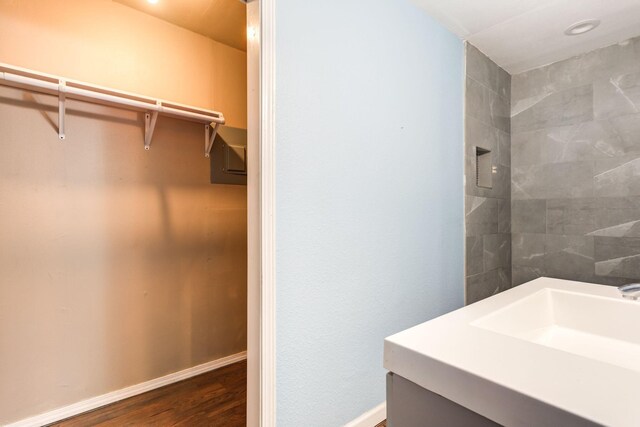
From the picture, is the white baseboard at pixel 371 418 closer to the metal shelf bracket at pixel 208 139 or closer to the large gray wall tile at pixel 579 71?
the metal shelf bracket at pixel 208 139

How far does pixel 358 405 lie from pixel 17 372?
1722 millimetres

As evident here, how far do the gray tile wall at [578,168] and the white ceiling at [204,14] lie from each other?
7.23 feet

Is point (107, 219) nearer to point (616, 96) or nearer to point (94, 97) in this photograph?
point (94, 97)

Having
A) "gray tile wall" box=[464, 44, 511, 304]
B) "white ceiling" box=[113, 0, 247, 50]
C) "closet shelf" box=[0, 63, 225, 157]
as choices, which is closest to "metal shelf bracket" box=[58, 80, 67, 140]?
"closet shelf" box=[0, 63, 225, 157]

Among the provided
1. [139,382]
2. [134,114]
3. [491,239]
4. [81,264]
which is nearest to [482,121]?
[491,239]

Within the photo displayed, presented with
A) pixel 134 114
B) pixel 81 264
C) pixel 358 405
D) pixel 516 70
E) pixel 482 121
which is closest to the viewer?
pixel 358 405

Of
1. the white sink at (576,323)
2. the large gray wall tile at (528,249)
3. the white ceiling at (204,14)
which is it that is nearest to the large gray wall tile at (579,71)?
the large gray wall tile at (528,249)

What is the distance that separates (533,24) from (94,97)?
263cm

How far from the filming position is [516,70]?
2.54 metres

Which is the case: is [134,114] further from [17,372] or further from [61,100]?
[17,372]

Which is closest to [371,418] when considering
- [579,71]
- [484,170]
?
[484,170]

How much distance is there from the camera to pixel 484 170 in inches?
93.2

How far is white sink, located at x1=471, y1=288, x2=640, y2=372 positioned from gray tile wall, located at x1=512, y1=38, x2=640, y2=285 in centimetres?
123

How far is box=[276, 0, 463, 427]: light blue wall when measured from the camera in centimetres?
122
